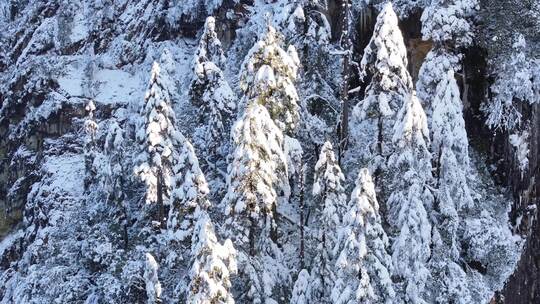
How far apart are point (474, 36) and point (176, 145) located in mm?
14738

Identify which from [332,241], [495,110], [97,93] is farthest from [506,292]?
[97,93]

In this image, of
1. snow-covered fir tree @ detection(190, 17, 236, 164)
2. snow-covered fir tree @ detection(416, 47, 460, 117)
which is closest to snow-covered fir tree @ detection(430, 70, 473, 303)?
snow-covered fir tree @ detection(416, 47, 460, 117)

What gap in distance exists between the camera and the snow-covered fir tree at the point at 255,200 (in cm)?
2147

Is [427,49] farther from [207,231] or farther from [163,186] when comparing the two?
[207,231]

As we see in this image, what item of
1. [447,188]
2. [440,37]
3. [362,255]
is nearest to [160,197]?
[362,255]

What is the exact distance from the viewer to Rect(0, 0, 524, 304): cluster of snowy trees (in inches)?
804

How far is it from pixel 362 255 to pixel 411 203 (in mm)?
3192

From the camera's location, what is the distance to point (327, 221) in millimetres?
21594

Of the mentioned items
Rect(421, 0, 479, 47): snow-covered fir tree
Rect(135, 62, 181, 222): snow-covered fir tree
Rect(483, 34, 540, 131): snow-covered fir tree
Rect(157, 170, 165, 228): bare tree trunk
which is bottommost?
Rect(157, 170, 165, 228): bare tree trunk

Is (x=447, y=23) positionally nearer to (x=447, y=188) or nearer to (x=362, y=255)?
(x=447, y=188)

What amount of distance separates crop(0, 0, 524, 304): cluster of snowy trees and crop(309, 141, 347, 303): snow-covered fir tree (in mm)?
51

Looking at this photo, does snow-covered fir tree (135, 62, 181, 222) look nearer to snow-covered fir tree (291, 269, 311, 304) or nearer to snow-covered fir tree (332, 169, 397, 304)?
snow-covered fir tree (291, 269, 311, 304)

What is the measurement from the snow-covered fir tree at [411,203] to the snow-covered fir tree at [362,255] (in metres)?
1.23

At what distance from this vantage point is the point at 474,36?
90.6 ft
